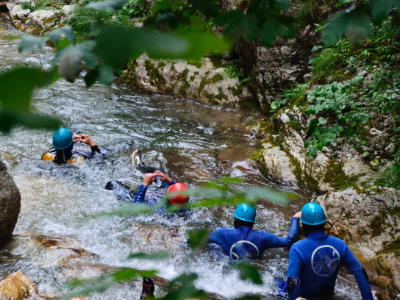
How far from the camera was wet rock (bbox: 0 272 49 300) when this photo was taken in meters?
2.81

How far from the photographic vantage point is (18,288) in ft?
9.59

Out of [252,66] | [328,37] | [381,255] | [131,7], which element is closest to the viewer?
[328,37]

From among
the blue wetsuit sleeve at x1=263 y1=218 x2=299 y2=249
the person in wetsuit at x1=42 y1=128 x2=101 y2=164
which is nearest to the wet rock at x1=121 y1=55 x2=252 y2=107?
the person in wetsuit at x1=42 y1=128 x2=101 y2=164

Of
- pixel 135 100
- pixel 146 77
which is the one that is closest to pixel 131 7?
pixel 146 77

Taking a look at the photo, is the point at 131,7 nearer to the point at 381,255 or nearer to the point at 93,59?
the point at 381,255

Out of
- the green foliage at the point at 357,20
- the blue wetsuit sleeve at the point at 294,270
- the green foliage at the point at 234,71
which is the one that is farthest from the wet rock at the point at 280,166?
the green foliage at the point at 357,20

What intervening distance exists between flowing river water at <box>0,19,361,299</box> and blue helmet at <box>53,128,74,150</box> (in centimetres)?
41

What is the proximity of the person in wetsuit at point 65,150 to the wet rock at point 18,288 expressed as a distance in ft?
10.2

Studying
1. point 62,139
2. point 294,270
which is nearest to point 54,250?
point 62,139

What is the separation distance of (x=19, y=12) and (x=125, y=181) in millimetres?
16608

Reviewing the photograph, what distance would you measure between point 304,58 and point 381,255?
559cm

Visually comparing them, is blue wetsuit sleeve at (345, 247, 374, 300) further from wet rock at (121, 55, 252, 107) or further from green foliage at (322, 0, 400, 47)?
wet rock at (121, 55, 252, 107)

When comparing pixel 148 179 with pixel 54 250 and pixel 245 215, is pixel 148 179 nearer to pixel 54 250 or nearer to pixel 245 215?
pixel 54 250

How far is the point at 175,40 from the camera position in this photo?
626 millimetres
